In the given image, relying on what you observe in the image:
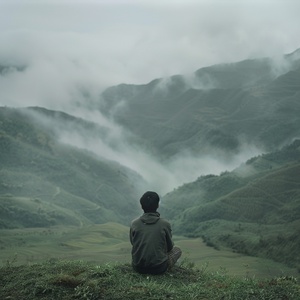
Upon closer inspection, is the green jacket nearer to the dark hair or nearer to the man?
the man

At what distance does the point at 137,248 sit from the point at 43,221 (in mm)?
134817

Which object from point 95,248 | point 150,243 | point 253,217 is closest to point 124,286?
point 150,243

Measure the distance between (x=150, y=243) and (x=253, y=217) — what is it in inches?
4731

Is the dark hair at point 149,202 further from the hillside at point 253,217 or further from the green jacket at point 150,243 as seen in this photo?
the hillside at point 253,217

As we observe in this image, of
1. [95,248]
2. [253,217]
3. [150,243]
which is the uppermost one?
[253,217]

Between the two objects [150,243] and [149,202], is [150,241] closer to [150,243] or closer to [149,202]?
[150,243]

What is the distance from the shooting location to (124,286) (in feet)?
36.7

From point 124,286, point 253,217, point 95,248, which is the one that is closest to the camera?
point 124,286

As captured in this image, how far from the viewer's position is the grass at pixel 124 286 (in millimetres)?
10469

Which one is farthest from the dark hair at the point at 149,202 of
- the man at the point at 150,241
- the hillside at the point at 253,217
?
the hillside at the point at 253,217

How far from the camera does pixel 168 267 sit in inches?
516

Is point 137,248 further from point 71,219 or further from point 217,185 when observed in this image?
point 217,185

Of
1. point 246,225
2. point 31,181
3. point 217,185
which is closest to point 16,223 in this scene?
point 31,181

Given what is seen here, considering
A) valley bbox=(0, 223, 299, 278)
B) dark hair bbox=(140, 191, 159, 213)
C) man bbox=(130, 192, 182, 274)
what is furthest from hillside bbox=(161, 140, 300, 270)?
dark hair bbox=(140, 191, 159, 213)
